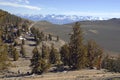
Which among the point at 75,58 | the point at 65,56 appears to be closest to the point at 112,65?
the point at 75,58

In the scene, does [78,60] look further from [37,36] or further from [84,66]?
[37,36]

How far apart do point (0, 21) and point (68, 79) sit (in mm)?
11216

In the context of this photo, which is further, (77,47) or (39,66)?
(77,47)

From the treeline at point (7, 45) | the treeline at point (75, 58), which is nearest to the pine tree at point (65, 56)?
the treeline at point (75, 58)

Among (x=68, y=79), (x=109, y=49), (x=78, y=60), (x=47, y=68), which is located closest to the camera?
(x=68, y=79)

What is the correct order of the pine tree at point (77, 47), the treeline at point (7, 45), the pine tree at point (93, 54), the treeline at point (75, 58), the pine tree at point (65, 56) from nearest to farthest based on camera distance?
the treeline at point (7, 45) < the treeline at point (75, 58) < the pine tree at point (77, 47) < the pine tree at point (65, 56) < the pine tree at point (93, 54)

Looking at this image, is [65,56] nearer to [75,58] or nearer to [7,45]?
[75,58]

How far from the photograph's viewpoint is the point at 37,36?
171 meters

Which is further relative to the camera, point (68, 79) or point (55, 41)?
point (55, 41)

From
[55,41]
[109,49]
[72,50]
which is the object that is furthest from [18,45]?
[72,50]

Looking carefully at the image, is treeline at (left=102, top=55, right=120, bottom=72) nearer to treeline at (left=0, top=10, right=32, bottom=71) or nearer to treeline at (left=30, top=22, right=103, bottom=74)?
treeline at (left=30, top=22, right=103, bottom=74)

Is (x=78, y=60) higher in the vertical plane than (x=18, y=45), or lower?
higher

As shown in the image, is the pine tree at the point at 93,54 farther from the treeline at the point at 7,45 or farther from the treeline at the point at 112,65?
the treeline at the point at 7,45

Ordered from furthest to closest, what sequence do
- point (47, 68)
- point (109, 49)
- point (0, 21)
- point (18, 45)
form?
1. point (109, 49)
2. point (18, 45)
3. point (47, 68)
4. point (0, 21)
